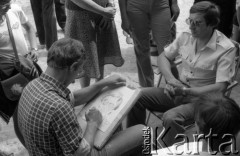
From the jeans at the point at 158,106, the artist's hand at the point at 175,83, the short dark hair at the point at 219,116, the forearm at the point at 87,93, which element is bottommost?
the jeans at the point at 158,106

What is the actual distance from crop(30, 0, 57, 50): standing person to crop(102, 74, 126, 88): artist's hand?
2.61 m

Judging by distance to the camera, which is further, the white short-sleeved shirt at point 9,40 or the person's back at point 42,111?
the white short-sleeved shirt at point 9,40

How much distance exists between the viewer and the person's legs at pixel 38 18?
4.96m

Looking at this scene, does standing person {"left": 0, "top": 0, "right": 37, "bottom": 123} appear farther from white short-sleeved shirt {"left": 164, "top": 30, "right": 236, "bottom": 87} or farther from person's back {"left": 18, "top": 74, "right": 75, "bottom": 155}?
white short-sleeved shirt {"left": 164, "top": 30, "right": 236, "bottom": 87}

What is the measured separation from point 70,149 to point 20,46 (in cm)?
122

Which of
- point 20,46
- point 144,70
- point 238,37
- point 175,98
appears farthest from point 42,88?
point 238,37

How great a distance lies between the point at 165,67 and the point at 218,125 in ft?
4.66

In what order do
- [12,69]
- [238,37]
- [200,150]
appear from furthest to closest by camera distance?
[238,37], [12,69], [200,150]

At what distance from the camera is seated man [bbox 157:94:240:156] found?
1.70m

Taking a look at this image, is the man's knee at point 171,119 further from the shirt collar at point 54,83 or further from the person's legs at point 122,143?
the shirt collar at point 54,83

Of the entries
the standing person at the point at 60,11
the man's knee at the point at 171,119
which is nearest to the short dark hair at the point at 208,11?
the man's knee at the point at 171,119

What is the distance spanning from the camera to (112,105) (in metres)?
2.36

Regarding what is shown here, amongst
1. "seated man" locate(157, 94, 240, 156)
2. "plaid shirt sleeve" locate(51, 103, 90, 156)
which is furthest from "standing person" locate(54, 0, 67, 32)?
"seated man" locate(157, 94, 240, 156)

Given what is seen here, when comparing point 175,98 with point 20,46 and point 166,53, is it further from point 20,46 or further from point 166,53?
point 20,46
